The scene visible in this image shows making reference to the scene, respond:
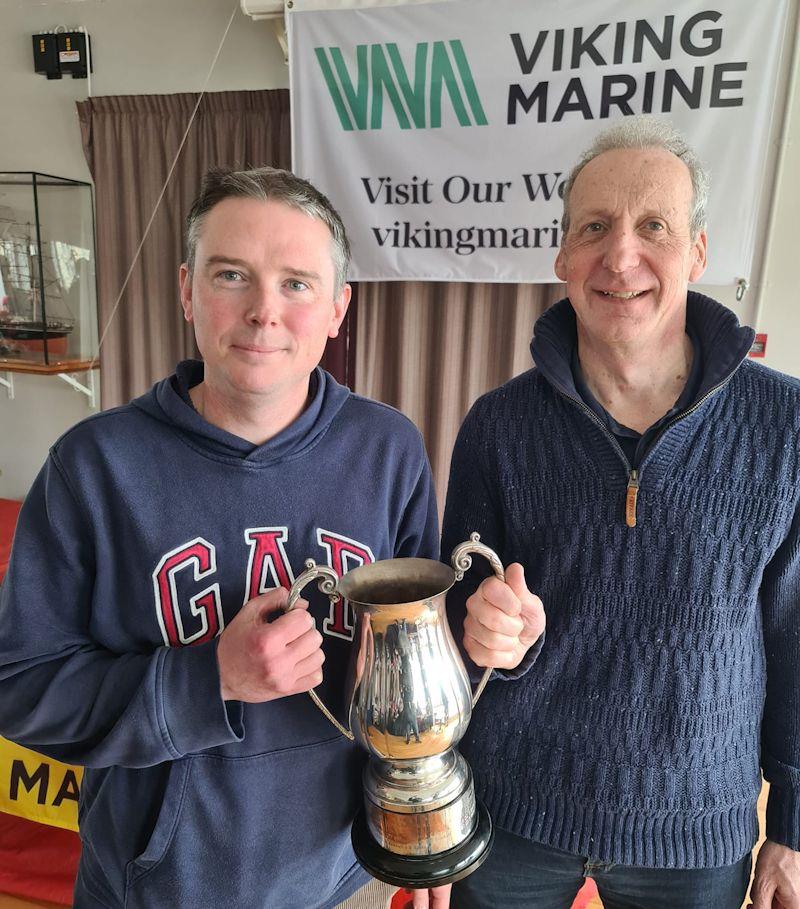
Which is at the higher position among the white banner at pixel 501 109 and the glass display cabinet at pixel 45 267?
the white banner at pixel 501 109

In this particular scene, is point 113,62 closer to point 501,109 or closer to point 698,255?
point 501,109

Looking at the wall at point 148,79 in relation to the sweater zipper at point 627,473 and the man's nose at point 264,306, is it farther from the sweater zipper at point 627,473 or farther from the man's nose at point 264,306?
the man's nose at point 264,306

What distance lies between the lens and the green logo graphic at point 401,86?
6.40ft

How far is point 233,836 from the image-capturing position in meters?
0.79

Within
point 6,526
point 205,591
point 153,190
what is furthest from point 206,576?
point 153,190

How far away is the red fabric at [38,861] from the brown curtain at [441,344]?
154cm

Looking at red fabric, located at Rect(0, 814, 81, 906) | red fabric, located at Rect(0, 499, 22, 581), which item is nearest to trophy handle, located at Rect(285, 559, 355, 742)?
red fabric, located at Rect(0, 814, 81, 906)

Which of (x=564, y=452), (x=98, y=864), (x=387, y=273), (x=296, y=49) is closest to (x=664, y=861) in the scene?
(x=564, y=452)

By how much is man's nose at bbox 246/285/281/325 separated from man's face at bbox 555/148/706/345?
1.25 feet

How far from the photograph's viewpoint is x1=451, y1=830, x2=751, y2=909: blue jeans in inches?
32.8

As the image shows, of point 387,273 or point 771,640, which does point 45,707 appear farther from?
point 387,273

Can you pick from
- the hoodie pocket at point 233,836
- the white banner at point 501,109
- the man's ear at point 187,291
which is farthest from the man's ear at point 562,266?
the white banner at point 501,109

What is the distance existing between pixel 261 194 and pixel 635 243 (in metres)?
0.46

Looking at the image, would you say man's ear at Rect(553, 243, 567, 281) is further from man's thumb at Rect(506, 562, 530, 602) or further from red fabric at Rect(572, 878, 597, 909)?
red fabric at Rect(572, 878, 597, 909)
